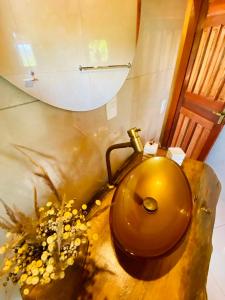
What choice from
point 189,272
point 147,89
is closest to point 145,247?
point 189,272

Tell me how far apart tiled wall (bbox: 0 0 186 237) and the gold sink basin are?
0.69ft

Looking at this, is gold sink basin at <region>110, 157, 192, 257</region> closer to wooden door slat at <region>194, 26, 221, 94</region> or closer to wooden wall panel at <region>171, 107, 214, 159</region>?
wooden wall panel at <region>171, 107, 214, 159</region>

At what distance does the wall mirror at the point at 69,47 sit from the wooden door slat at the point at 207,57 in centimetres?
142

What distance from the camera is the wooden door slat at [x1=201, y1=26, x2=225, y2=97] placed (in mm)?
1460

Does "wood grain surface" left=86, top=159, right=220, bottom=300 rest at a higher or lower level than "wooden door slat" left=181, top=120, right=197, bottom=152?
higher

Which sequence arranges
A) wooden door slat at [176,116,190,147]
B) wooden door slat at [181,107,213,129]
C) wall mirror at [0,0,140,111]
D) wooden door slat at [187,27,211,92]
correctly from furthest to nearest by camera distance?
wooden door slat at [176,116,190,147] < wooden door slat at [181,107,213,129] < wooden door slat at [187,27,211,92] < wall mirror at [0,0,140,111]

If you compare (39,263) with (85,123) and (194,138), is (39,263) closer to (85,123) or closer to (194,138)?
(85,123)

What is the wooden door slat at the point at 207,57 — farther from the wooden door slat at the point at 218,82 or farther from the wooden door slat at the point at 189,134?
the wooden door slat at the point at 189,134

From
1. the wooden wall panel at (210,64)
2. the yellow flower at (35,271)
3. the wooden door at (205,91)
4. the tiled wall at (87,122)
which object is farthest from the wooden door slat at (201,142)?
the yellow flower at (35,271)

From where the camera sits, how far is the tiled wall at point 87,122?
42cm

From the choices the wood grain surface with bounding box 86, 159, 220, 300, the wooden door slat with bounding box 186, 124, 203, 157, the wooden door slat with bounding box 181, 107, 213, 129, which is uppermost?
the wood grain surface with bounding box 86, 159, 220, 300

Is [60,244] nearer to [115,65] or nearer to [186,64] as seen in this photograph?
[115,65]

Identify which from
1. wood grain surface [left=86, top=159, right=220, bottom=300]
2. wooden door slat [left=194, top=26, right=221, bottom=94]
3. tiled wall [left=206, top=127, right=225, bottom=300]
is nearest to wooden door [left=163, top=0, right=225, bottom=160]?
wooden door slat [left=194, top=26, right=221, bottom=94]

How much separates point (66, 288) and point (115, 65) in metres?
0.74
